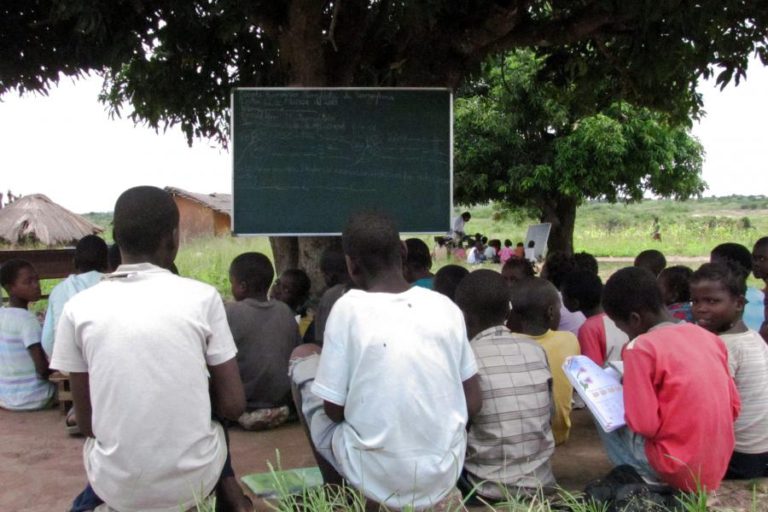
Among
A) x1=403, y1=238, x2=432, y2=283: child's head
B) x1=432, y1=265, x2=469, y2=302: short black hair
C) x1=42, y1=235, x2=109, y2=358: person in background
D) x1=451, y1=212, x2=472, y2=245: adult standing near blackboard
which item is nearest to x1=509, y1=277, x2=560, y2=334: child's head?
x1=432, y1=265, x2=469, y2=302: short black hair

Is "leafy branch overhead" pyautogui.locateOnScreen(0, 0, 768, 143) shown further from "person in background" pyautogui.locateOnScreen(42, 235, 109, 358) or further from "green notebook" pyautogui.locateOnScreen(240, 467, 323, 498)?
"green notebook" pyautogui.locateOnScreen(240, 467, 323, 498)

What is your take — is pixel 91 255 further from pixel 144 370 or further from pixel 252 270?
pixel 144 370

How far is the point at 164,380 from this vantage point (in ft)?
7.36

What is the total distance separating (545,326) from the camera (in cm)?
369

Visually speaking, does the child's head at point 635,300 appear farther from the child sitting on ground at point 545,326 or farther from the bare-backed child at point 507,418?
the child sitting on ground at point 545,326

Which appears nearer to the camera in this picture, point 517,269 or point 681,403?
point 681,403

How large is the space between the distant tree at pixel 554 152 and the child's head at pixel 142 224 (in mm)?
13260

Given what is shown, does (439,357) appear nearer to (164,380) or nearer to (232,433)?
→ (164,380)

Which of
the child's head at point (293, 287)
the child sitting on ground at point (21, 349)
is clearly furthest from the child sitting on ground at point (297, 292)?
the child sitting on ground at point (21, 349)

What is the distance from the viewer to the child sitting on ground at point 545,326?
3.61 meters

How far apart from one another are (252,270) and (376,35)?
239 cm

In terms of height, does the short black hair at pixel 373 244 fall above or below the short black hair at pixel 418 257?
above

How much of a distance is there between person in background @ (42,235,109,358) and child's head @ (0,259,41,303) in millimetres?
232

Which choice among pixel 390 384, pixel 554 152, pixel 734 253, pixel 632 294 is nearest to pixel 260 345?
pixel 390 384
